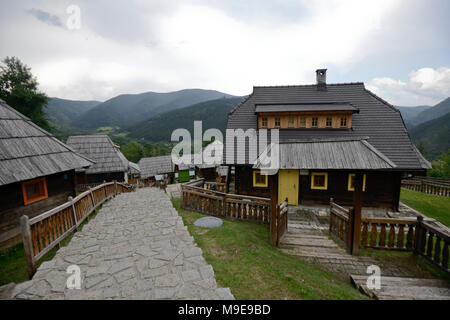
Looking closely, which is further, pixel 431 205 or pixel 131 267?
pixel 431 205

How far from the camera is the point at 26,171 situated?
6.68m

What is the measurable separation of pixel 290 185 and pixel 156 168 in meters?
32.8

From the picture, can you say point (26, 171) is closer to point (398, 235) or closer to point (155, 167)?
point (398, 235)

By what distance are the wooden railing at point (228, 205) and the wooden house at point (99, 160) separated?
1601 cm

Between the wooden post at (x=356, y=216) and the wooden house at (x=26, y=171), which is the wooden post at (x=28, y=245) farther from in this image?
the wooden post at (x=356, y=216)

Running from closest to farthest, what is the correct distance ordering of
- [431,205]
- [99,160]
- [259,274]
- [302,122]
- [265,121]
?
1. [259,274]
2. [431,205]
3. [302,122]
4. [265,121]
5. [99,160]

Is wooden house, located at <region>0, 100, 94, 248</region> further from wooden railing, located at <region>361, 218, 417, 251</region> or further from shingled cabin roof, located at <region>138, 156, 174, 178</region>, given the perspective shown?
shingled cabin roof, located at <region>138, 156, 174, 178</region>

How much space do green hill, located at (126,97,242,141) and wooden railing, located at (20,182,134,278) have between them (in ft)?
367

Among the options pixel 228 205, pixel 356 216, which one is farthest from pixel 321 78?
pixel 228 205

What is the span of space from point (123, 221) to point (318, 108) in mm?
12654

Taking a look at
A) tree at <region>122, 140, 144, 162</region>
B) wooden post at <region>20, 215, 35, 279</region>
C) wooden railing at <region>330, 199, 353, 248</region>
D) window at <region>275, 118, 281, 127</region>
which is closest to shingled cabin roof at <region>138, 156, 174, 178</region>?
window at <region>275, 118, 281, 127</region>

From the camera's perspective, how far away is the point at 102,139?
2456 centimetres

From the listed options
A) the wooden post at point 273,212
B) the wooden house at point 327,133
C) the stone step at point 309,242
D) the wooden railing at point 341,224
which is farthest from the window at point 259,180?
the wooden post at point 273,212

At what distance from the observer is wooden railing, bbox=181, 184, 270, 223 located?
8.11 meters
